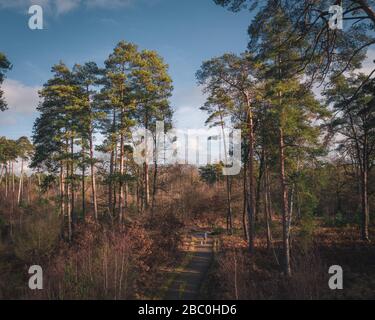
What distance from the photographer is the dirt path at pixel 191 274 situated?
43.4 feet

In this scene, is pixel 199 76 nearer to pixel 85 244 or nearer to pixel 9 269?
pixel 85 244

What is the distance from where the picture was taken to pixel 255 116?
739 inches

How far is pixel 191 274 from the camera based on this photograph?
15.8m

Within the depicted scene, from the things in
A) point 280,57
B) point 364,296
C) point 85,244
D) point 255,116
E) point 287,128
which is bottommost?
point 364,296

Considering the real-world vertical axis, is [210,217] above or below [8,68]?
below

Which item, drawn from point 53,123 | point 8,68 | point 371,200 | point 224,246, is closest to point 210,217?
point 224,246

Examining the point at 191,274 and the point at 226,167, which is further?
the point at 226,167

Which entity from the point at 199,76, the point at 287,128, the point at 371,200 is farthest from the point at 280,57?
the point at 371,200

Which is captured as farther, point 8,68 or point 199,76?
point 199,76

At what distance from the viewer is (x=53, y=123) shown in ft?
66.6

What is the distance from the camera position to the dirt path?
13.2 meters

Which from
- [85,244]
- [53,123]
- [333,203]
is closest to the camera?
[85,244]

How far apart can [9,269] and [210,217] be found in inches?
975

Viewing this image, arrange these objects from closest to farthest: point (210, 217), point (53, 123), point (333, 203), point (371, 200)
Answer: point (53, 123) < point (371, 200) < point (333, 203) < point (210, 217)
